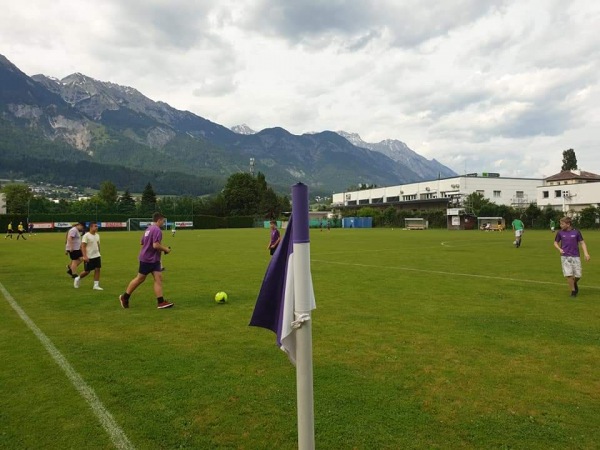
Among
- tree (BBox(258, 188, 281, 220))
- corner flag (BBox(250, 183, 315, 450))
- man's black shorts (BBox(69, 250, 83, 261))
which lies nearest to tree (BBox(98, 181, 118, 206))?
tree (BBox(258, 188, 281, 220))

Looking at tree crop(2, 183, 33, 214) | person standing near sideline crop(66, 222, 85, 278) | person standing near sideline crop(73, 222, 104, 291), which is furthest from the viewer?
tree crop(2, 183, 33, 214)

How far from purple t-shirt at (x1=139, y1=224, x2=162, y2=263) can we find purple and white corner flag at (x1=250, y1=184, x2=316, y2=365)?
7.48 meters

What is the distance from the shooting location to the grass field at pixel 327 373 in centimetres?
441

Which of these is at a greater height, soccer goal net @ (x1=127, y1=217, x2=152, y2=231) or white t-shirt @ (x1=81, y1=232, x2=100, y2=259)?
soccer goal net @ (x1=127, y1=217, x2=152, y2=231)

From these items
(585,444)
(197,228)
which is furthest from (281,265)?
(197,228)

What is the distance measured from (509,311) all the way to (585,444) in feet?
19.8

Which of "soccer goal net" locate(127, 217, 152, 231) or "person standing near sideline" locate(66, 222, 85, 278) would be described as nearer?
"person standing near sideline" locate(66, 222, 85, 278)

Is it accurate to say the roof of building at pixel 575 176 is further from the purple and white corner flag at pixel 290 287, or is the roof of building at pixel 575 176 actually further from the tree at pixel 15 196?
the tree at pixel 15 196

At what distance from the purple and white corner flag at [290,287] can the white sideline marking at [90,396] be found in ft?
6.73

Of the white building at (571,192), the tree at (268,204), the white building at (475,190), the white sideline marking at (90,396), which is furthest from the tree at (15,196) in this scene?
the white sideline marking at (90,396)

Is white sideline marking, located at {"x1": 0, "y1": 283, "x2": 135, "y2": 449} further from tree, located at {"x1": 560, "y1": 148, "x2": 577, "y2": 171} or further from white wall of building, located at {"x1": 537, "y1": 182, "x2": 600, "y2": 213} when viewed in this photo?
tree, located at {"x1": 560, "y1": 148, "x2": 577, "y2": 171}

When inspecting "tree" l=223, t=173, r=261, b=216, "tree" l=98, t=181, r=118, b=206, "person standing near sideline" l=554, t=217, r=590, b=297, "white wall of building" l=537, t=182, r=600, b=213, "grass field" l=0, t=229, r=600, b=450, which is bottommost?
"grass field" l=0, t=229, r=600, b=450

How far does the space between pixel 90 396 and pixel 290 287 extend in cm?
360

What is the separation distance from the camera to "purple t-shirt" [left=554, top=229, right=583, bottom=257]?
1163cm
